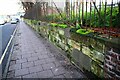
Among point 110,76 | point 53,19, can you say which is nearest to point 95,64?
point 110,76

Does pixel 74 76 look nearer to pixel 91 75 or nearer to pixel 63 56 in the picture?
pixel 91 75

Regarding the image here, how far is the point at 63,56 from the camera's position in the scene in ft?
17.6

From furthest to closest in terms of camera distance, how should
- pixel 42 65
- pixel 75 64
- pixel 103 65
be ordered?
pixel 42 65, pixel 75 64, pixel 103 65

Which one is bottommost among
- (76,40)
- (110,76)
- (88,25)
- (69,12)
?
(110,76)

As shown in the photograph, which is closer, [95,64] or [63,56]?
[95,64]

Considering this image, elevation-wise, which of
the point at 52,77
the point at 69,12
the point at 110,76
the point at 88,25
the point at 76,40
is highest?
the point at 69,12

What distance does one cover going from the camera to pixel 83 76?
148 inches

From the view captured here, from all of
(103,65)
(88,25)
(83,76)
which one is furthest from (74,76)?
(88,25)

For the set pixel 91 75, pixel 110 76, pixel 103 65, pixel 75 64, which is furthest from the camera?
pixel 75 64

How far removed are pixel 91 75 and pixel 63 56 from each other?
203cm

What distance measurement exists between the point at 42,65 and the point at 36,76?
81cm

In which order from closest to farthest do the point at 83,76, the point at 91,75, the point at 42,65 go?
1. the point at 91,75
2. the point at 83,76
3. the point at 42,65

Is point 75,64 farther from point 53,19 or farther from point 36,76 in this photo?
point 53,19

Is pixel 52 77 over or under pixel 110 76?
under
